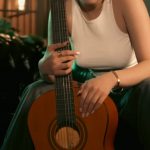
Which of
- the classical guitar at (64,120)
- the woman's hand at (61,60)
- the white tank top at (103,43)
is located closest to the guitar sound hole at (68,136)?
the classical guitar at (64,120)

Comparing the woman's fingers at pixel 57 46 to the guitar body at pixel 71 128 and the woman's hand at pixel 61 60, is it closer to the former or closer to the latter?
the woman's hand at pixel 61 60

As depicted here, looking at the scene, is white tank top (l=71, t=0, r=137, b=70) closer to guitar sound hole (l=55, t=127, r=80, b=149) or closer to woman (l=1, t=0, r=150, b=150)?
woman (l=1, t=0, r=150, b=150)

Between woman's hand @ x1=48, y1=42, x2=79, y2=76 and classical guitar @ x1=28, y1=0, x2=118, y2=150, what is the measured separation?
0.03m

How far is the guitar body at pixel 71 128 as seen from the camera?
1050mm

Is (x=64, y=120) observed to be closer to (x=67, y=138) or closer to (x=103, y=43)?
(x=67, y=138)

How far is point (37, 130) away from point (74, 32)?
364mm

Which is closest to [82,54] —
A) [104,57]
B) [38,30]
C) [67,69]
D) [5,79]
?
[104,57]

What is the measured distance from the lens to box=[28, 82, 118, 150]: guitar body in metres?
1.05

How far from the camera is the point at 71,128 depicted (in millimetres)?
1093

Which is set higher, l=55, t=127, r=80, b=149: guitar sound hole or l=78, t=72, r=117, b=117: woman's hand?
l=78, t=72, r=117, b=117: woman's hand

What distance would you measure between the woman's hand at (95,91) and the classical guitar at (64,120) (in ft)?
0.11

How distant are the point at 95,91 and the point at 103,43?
0.26 metres

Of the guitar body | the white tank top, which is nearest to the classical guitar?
the guitar body

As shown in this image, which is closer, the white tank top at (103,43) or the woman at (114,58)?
the woman at (114,58)
